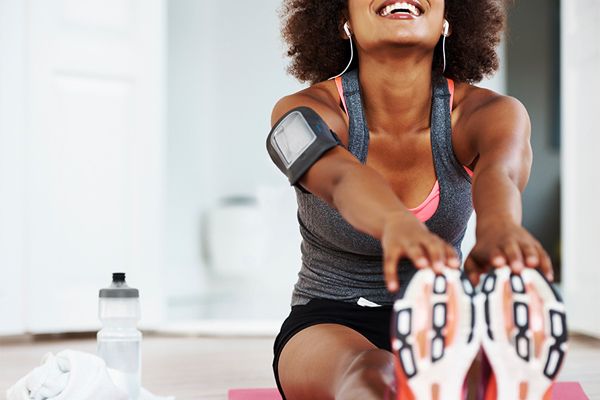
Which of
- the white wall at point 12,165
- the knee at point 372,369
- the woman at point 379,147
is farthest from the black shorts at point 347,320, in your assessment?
the white wall at point 12,165

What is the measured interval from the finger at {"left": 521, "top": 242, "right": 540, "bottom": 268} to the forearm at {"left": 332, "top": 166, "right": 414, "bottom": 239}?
0.43ft

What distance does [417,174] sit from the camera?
1.46 metres

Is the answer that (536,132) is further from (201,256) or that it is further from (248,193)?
(201,256)

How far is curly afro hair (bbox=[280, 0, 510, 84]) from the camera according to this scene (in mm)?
1644

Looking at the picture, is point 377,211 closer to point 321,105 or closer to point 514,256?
point 514,256

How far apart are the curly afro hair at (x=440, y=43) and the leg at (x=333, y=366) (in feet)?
1.76

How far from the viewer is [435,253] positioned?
0.92m

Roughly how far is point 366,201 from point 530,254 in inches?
8.1

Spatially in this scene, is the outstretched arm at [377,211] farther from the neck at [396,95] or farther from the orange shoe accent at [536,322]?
the neck at [396,95]

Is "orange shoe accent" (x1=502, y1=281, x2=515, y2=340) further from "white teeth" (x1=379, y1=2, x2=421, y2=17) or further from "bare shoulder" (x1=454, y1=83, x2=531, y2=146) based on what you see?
"white teeth" (x1=379, y1=2, x2=421, y2=17)

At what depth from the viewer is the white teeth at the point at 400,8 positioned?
137 cm

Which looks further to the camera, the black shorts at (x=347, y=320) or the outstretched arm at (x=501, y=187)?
the black shorts at (x=347, y=320)

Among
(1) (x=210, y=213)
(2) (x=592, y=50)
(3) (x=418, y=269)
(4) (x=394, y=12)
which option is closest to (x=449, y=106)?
(4) (x=394, y=12)

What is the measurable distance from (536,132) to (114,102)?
3300 millimetres
